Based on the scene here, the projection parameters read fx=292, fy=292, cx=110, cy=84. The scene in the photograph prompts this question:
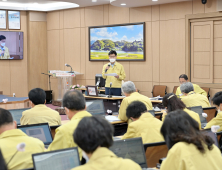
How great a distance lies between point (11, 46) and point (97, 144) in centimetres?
1023

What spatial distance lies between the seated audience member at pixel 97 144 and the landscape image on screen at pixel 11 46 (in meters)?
10.1

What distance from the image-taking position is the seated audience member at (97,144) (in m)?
1.49

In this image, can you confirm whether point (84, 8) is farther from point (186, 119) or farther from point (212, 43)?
point (186, 119)

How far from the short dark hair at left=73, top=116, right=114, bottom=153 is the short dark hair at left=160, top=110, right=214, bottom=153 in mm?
536

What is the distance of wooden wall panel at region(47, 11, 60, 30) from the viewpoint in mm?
11102

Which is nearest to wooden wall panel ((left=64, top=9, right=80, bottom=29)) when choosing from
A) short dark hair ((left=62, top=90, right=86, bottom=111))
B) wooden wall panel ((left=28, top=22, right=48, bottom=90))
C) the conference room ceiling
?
the conference room ceiling

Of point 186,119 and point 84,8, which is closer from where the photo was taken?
point 186,119

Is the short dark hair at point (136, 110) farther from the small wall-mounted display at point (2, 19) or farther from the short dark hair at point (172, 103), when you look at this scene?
the small wall-mounted display at point (2, 19)

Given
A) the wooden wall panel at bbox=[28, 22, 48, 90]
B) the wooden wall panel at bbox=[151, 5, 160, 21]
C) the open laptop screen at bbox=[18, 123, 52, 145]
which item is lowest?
the open laptop screen at bbox=[18, 123, 52, 145]

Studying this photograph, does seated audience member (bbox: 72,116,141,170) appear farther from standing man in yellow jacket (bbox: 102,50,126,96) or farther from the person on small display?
the person on small display

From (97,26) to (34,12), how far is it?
2.79 meters

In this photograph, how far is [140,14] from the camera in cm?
920

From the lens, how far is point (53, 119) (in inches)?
147

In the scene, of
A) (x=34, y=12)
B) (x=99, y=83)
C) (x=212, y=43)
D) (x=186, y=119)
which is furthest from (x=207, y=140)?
(x=34, y=12)
